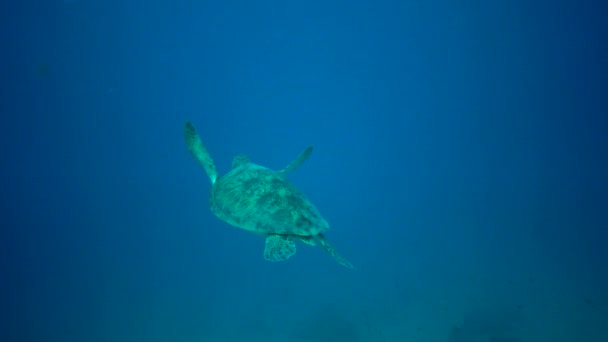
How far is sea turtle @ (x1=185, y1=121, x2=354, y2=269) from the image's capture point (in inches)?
142

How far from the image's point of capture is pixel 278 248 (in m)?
3.74

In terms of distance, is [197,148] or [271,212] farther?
[197,148]

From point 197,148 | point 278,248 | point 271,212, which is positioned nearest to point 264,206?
point 271,212

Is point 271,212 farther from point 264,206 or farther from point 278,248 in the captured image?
point 278,248

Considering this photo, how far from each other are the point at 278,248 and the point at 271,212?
18.1 inches

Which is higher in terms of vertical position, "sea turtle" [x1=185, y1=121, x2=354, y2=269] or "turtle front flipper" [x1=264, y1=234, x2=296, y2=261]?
"sea turtle" [x1=185, y1=121, x2=354, y2=269]

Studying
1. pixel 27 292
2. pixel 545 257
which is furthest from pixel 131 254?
pixel 545 257

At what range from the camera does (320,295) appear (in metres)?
12.6

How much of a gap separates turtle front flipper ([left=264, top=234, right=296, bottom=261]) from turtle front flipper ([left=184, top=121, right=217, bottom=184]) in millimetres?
1967

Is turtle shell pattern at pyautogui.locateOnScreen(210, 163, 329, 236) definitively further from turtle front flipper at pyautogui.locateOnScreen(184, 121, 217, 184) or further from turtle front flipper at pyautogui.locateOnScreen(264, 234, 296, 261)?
turtle front flipper at pyautogui.locateOnScreen(184, 121, 217, 184)

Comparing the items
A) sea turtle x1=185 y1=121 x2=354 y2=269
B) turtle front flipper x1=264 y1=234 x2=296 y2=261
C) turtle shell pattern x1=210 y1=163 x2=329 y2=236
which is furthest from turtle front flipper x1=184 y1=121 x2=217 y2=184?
→ turtle front flipper x1=264 y1=234 x2=296 y2=261

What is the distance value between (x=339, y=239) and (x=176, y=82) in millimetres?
33419

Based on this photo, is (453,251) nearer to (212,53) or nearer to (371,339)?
(371,339)

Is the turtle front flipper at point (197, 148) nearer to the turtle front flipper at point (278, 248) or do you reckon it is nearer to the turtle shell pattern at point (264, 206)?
the turtle shell pattern at point (264, 206)
